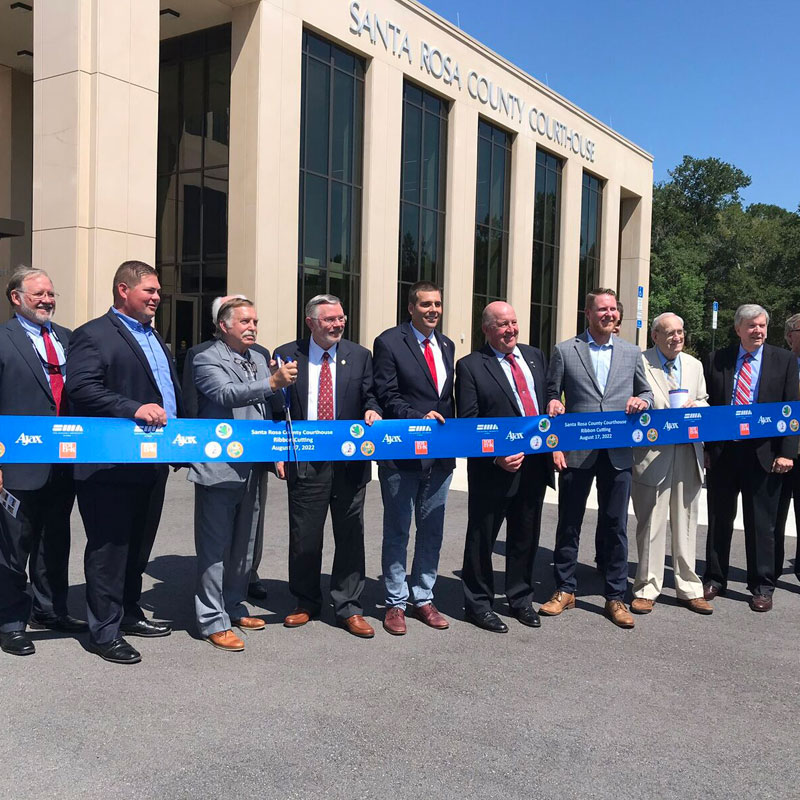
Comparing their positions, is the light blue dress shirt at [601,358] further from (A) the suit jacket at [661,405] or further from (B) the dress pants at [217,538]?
(B) the dress pants at [217,538]

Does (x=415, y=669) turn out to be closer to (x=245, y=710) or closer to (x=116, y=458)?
(x=245, y=710)

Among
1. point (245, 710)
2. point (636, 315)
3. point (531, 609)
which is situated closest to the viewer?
point (245, 710)

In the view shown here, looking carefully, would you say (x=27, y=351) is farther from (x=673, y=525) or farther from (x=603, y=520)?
(x=673, y=525)

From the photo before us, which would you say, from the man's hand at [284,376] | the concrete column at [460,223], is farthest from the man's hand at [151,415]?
the concrete column at [460,223]

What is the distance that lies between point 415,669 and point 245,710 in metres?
1.02

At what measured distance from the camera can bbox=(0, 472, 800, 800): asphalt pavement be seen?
3152 millimetres

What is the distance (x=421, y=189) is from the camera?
22.0m

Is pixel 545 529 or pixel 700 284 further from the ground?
pixel 700 284

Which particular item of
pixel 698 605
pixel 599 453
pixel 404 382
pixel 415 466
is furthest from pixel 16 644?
pixel 698 605

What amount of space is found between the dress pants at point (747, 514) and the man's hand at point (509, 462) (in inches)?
72.5

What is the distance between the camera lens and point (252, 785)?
309 cm

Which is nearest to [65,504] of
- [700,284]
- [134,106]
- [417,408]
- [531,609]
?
[417,408]

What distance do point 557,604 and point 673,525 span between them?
1.06 meters

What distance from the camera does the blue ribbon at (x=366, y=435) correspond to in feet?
14.4
